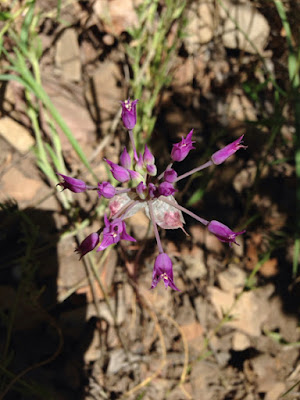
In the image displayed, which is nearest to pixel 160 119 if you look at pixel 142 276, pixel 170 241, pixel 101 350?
pixel 170 241

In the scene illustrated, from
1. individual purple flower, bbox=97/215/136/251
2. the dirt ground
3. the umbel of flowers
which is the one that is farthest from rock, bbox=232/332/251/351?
individual purple flower, bbox=97/215/136/251

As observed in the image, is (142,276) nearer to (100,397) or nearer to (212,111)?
(100,397)

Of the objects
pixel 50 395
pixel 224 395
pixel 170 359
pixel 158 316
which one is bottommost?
pixel 224 395

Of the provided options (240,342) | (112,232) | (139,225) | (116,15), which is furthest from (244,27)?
(240,342)

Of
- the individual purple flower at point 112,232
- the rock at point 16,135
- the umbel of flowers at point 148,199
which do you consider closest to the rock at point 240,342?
the umbel of flowers at point 148,199

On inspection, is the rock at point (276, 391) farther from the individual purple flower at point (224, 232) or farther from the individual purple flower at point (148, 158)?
the individual purple flower at point (148, 158)

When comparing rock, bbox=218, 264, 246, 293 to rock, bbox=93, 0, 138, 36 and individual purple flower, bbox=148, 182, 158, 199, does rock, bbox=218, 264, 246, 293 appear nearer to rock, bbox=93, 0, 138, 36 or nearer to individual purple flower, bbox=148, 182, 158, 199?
individual purple flower, bbox=148, 182, 158, 199
